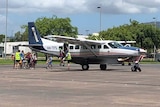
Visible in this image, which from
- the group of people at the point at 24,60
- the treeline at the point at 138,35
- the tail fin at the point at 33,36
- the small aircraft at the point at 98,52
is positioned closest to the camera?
the small aircraft at the point at 98,52

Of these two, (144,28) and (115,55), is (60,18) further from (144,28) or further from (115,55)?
(115,55)

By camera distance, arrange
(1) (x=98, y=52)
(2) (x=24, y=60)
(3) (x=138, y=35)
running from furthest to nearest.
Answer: (3) (x=138, y=35), (2) (x=24, y=60), (1) (x=98, y=52)

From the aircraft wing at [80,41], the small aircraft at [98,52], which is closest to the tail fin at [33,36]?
the small aircraft at [98,52]

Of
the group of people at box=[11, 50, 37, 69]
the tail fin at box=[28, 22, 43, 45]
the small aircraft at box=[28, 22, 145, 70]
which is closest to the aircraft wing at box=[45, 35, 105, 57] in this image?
the small aircraft at box=[28, 22, 145, 70]

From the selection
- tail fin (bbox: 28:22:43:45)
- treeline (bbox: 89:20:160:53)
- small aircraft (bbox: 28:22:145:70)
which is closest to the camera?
small aircraft (bbox: 28:22:145:70)

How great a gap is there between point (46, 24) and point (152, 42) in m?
26.0

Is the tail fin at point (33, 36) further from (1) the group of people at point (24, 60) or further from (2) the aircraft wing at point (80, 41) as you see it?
(2) the aircraft wing at point (80, 41)

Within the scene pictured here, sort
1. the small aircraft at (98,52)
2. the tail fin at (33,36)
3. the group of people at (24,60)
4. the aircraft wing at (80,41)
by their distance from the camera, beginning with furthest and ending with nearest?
the tail fin at (33,36)
the group of people at (24,60)
the aircraft wing at (80,41)
the small aircraft at (98,52)

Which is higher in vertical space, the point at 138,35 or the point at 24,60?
the point at 138,35

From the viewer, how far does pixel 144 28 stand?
272ft

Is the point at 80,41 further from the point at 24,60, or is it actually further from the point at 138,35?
the point at 138,35

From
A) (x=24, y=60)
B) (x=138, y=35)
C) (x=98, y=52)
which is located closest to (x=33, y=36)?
(x=24, y=60)

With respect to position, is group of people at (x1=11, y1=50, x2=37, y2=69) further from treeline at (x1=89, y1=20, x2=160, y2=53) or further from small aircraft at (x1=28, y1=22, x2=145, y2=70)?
treeline at (x1=89, y1=20, x2=160, y2=53)

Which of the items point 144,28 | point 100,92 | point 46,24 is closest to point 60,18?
point 46,24
